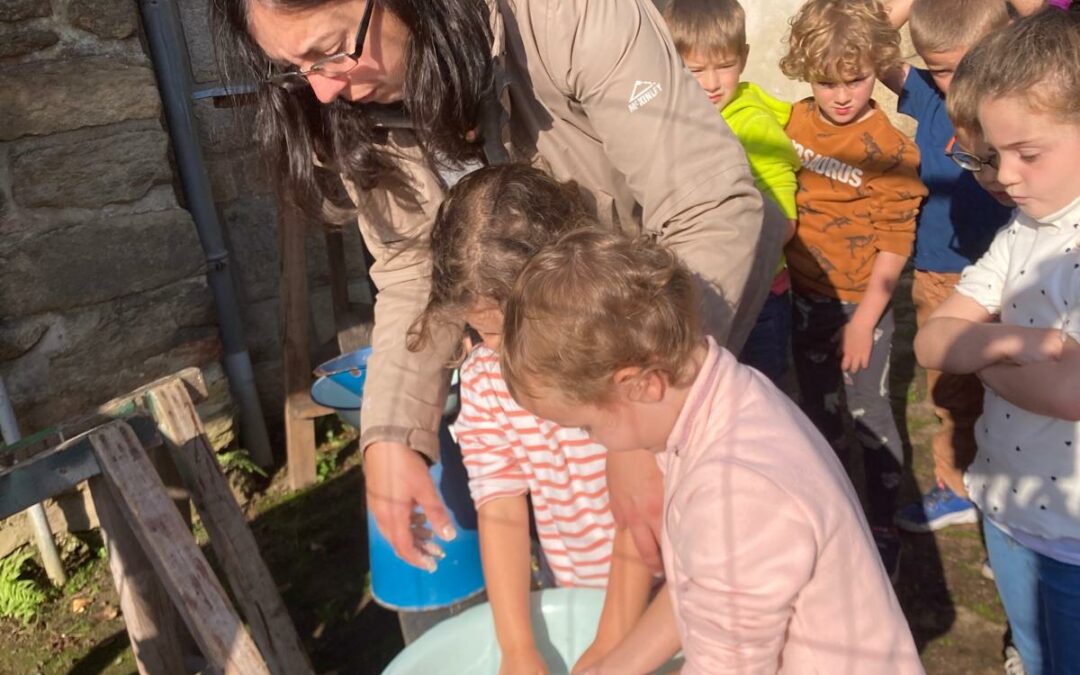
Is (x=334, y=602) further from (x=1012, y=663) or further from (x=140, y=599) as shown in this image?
(x=1012, y=663)

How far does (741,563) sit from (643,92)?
0.64 m

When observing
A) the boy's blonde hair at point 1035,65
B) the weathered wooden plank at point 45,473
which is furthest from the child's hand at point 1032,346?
the weathered wooden plank at point 45,473

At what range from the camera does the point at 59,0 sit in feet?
8.38

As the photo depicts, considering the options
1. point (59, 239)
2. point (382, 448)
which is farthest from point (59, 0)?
point (382, 448)

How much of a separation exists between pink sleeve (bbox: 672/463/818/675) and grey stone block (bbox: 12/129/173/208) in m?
2.24

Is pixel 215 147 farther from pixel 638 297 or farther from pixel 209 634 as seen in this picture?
pixel 638 297

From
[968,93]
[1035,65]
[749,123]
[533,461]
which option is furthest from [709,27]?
[533,461]

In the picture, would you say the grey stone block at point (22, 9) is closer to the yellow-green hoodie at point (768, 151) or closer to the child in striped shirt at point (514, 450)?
the child in striped shirt at point (514, 450)

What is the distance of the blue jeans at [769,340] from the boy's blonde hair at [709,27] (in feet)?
2.16

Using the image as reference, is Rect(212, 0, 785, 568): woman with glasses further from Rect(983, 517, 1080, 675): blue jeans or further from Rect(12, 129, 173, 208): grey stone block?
Rect(12, 129, 173, 208): grey stone block

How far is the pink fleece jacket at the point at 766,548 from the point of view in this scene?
103 centimetres

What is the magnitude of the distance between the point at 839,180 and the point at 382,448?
1.54 meters

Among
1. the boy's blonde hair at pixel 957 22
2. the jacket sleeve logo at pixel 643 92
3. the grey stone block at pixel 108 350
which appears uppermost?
the jacket sleeve logo at pixel 643 92

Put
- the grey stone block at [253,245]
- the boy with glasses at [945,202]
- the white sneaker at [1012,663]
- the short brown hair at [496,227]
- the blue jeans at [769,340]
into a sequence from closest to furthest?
the short brown hair at [496,227]
the white sneaker at [1012,663]
the boy with glasses at [945,202]
the blue jeans at [769,340]
the grey stone block at [253,245]
